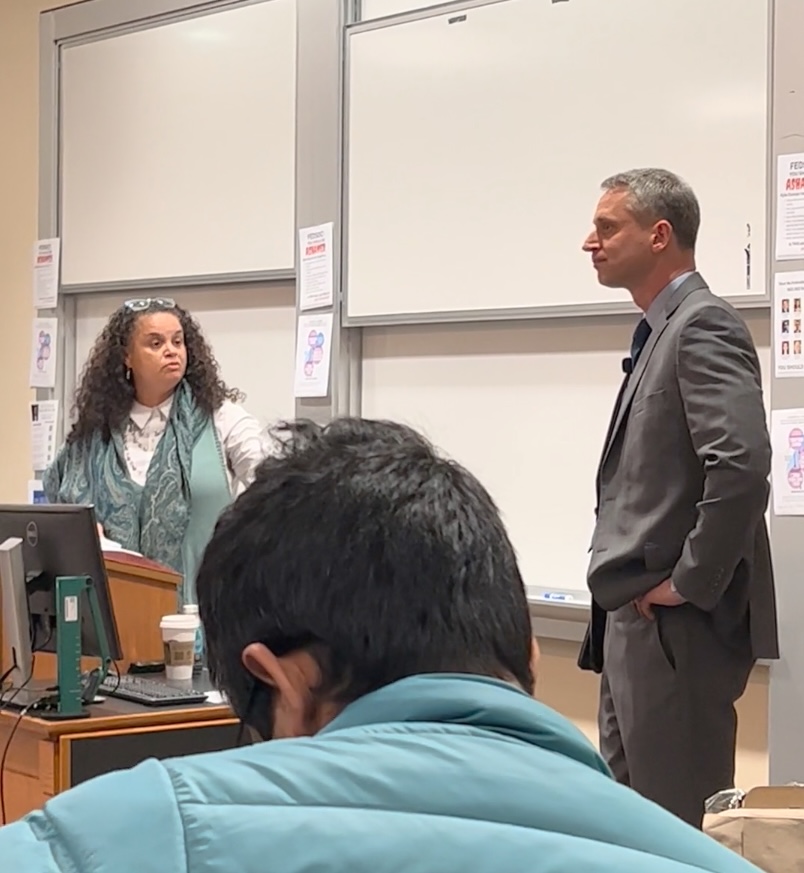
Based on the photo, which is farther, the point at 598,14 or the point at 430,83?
the point at 430,83

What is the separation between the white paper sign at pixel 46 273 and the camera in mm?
5043

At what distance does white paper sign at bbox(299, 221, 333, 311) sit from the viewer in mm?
4172

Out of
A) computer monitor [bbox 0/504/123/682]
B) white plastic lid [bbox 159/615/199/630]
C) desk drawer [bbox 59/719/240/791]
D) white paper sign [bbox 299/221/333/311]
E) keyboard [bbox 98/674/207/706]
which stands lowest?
desk drawer [bbox 59/719/240/791]

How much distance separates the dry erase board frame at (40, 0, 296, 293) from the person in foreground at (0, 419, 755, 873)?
3371 mm

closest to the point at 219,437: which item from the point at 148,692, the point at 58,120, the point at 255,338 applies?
the point at 255,338

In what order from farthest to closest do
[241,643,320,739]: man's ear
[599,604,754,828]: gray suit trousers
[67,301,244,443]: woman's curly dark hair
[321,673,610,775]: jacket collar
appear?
1. [67,301,244,443]: woman's curly dark hair
2. [599,604,754,828]: gray suit trousers
3. [241,643,320,739]: man's ear
4. [321,673,610,775]: jacket collar

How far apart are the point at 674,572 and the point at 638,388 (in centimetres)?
40

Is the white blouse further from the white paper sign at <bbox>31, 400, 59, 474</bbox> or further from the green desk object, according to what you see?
the white paper sign at <bbox>31, 400, 59, 474</bbox>

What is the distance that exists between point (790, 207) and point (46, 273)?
2.91m

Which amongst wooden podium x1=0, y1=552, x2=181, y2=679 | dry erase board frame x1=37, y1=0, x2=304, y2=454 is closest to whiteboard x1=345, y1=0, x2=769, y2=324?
dry erase board frame x1=37, y1=0, x2=304, y2=454

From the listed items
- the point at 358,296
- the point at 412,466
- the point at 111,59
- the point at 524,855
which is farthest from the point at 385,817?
the point at 111,59

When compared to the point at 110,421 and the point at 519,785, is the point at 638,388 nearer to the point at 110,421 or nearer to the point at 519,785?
the point at 110,421

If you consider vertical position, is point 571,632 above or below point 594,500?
below

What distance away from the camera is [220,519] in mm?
1007
